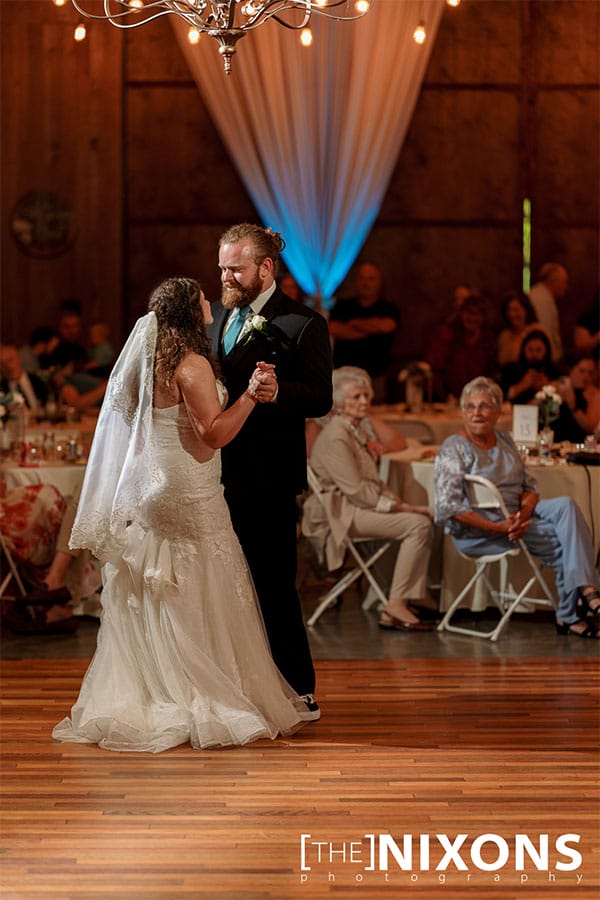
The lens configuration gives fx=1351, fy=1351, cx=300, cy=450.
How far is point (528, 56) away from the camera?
11453 mm

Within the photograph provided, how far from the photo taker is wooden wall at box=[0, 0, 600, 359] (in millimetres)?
11320

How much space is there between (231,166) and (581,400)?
454 centimetres

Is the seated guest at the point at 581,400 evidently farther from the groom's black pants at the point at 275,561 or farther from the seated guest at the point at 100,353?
the seated guest at the point at 100,353

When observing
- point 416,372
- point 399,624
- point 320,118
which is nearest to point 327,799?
point 399,624

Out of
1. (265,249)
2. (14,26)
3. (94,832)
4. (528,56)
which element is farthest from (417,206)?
(94,832)

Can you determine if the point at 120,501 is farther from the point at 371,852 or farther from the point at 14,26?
the point at 14,26

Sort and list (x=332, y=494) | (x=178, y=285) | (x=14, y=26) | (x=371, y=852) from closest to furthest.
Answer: (x=371, y=852)
(x=178, y=285)
(x=332, y=494)
(x=14, y=26)

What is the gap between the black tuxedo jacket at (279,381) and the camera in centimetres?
446

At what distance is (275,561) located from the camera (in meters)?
4.54

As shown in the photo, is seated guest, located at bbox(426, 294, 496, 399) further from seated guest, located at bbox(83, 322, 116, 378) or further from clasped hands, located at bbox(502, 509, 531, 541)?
clasped hands, located at bbox(502, 509, 531, 541)

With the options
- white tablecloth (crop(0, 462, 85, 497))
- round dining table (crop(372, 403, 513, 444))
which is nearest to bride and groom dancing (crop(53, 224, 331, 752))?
white tablecloth (crop(0, 462, 85, 497))

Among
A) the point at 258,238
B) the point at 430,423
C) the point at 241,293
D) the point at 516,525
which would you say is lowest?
the point at 516,525

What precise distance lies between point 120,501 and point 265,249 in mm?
956

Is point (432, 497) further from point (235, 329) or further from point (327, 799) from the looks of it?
point (327, 799)
